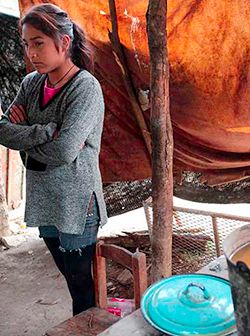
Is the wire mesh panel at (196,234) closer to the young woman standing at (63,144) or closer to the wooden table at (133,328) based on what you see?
the young woman standing at (63,144)

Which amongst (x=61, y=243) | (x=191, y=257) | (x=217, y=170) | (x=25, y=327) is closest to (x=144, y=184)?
(x=217, y=170)

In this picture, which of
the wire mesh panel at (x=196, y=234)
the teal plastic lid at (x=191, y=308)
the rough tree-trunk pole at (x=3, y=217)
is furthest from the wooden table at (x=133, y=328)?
the rough tree-trunk pole at (x=3, y=217)

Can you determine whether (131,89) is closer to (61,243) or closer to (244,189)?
(244,189)

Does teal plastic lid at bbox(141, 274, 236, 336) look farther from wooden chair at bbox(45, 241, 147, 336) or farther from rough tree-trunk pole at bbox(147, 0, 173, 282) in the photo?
rough tree-trunk pole at bbox(147, 0, 173, 282)

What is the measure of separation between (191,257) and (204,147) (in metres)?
1.33

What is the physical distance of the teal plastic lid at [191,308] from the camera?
1038mm

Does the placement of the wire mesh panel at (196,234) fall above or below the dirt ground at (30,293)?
above

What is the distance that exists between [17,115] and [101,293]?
91cm

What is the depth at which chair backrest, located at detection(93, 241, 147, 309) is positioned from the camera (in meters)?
1.75

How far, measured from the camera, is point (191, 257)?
161 inches

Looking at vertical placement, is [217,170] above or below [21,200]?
above

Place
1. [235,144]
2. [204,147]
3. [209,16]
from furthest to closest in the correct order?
[204,147]
[235,144]
[209,16]

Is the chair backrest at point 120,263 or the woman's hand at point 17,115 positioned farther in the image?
the woman's hand at point 17,115

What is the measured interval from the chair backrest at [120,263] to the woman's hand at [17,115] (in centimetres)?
69
